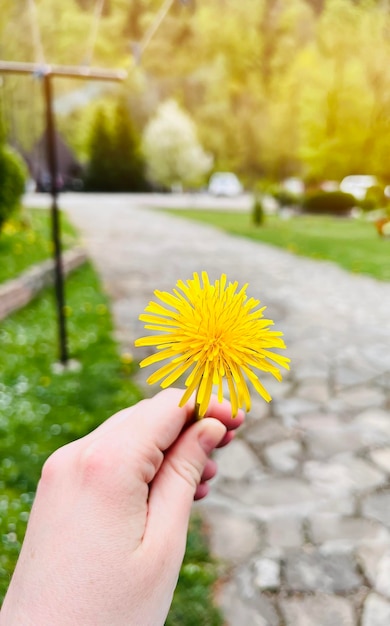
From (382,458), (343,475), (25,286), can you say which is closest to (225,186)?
(25,286)

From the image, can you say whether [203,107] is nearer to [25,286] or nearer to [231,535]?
[25,286]

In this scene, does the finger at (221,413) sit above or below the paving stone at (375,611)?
above

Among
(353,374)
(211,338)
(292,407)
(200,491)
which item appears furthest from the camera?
(353,374)

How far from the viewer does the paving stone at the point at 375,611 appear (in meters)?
1.77

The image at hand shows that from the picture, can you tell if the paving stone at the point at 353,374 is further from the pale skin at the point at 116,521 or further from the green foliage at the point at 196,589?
the pale skin at the point at 116,521

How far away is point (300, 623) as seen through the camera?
1.77 meters

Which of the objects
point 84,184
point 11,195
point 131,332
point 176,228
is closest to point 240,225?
point 176,228

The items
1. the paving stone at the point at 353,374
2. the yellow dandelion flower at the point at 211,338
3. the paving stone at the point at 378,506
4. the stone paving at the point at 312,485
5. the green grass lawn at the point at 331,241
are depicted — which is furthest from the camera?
the green grass lawn at the point at 331,241

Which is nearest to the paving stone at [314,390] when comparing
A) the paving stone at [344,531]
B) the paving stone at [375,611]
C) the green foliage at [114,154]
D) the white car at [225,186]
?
the paving stone at [344,531]

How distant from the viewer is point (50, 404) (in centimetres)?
295

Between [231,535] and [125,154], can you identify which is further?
[125,154]

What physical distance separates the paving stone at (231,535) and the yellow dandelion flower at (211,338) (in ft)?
6.07

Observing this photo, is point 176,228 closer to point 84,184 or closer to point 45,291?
point 45,291

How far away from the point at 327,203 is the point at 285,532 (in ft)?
61.3
